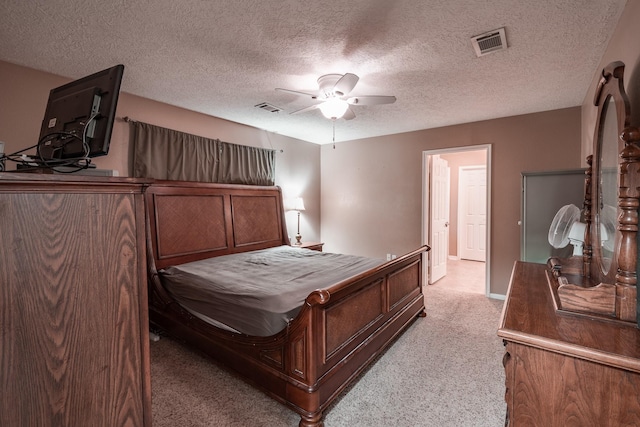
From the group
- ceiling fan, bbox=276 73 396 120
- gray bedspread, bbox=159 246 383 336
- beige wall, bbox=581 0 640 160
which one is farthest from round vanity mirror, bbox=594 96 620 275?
gray bedspread, bbox=159 246 383 336

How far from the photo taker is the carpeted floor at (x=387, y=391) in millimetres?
1864

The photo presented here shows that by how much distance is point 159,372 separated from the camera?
2389mm

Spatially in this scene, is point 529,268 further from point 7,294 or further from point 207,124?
point 207,124

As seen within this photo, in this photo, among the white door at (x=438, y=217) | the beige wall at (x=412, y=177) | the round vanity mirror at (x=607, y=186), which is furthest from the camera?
the white door at (x=438, y=217)

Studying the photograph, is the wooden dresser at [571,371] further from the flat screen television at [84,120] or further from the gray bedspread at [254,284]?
the flat screen television at [84,120]

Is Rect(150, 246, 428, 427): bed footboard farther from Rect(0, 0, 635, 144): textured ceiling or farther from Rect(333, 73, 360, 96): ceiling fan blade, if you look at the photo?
Rect(0, 0, 635, 144): textured ceiling

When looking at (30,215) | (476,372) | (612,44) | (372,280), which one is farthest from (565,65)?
(30,215)

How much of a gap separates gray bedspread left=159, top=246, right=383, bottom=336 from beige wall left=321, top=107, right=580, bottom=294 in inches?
81.0

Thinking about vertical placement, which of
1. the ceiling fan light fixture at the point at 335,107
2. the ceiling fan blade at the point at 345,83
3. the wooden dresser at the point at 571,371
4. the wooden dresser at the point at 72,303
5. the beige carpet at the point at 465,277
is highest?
the ceiling fan blade at the point at 345,83

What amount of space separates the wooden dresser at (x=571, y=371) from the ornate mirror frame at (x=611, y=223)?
0.07 m

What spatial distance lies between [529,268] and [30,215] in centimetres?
246

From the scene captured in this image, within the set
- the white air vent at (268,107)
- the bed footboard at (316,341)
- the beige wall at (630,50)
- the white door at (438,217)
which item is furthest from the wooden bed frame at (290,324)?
the beige wall at (630,50)

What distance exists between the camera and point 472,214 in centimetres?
682

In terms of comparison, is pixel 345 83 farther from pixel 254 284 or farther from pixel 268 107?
pixel 254 284
